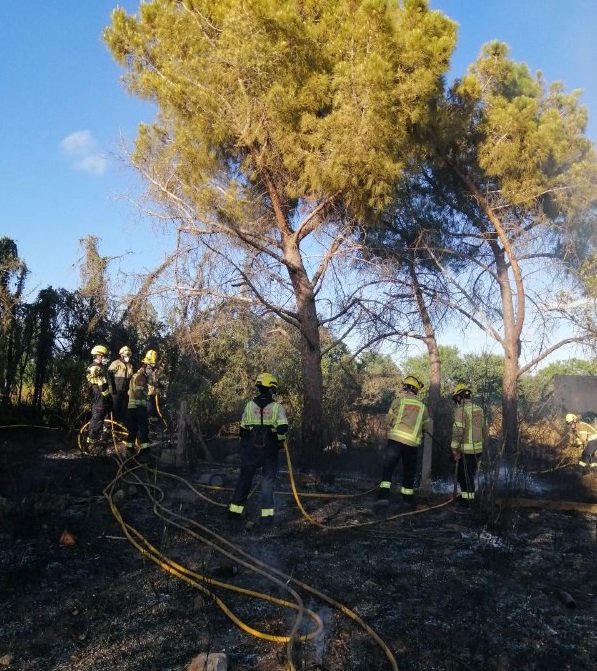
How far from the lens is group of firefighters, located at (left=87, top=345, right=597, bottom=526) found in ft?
22.5

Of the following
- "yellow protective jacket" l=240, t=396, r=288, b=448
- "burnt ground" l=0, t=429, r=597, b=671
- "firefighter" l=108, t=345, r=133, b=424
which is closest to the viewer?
"burnt ground" l=0, t=429, r=597, b=671

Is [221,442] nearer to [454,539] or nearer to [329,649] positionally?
[454,539]

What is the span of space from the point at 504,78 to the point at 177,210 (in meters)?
7.85

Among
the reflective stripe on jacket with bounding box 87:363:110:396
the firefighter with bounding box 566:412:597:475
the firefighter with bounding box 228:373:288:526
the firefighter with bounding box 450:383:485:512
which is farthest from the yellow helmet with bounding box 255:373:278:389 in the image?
the firefighter with bounding box 566:412:597:475

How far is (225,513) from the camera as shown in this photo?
23.9ft

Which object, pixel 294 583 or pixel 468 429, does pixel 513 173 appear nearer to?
pixel 468 429

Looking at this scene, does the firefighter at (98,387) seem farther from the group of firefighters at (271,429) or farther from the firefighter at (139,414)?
the firefighter at (139,414)

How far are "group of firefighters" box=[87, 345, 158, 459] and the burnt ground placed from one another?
156 centimetres

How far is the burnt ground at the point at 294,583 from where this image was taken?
12.5 feet

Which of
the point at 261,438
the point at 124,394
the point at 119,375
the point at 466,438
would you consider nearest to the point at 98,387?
the point at 119,375

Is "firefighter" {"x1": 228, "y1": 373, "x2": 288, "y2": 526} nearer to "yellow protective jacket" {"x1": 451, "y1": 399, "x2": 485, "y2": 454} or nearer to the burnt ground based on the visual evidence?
the burnt ground

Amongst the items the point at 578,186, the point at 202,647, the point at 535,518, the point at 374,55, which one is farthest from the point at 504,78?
the point at 202,647

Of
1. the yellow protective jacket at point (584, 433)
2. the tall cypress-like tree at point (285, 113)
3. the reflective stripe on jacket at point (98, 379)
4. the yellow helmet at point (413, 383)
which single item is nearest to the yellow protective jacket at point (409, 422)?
the yellow helmet at point (413, 383)

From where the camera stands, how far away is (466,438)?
7.92 m
